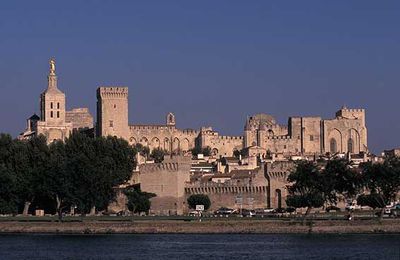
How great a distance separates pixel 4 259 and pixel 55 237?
1364 centimetres

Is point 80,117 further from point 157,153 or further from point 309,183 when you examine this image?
point 309,183

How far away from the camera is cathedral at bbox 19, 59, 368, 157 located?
127 metres

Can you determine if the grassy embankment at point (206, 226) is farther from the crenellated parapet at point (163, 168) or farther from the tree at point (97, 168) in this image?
the crenellated parapet at point (163, 168)

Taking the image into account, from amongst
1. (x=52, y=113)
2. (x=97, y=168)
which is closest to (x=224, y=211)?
(x=97, y=168)

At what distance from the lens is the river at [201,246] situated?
54062 mm

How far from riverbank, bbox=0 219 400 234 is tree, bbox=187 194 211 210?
17835mm

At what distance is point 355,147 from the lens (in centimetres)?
13438

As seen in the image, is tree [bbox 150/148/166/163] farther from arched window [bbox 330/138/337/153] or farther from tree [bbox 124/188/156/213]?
tree [bbox 124/188/156/213]

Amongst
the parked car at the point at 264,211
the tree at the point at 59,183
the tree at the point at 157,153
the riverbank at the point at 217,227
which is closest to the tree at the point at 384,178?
the riverbank at the point at 217,227

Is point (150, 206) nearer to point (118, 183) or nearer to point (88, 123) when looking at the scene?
point (118, 183)

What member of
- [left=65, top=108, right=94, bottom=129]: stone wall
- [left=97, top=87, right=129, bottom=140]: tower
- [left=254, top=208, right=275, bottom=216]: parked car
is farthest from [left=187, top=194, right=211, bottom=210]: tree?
[left=65, top=108, right=94, bottom=129]: stone wall

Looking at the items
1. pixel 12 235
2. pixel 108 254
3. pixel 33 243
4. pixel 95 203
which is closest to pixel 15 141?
pixel 95 203

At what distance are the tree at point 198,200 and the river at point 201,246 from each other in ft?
65.7

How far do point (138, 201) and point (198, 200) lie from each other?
14.4 ft
